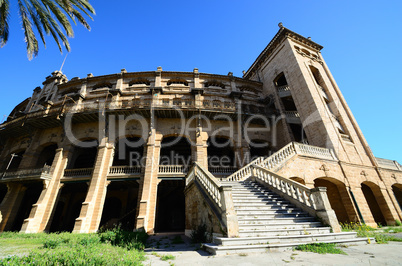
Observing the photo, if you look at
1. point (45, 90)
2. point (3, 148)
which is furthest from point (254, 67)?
point (3, 148)

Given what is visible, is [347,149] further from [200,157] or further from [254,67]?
→ [254,67]

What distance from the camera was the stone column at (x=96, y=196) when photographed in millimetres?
11938

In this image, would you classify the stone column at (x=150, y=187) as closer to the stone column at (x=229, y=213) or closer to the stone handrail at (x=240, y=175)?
the stone handrail at (x=240, y=175)

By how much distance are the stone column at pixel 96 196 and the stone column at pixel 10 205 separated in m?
7.50

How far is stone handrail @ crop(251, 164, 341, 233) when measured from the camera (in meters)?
5.84

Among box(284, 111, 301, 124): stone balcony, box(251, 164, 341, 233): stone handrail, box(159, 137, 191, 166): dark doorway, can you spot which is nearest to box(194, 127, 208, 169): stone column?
box(159, 137, 191, 166): dark doorway

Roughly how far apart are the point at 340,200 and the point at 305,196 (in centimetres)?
820

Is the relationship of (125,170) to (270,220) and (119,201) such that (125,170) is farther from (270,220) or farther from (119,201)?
(270,220)

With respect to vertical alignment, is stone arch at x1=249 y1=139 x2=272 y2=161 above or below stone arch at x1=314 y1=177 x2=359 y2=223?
above

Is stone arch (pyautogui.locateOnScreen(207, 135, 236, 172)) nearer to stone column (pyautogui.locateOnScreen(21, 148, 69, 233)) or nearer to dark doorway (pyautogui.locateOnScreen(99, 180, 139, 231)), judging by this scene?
dark doorway (pyautogui.locateOnScreen(99, 180, 139, 231))

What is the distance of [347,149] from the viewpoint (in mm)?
14055

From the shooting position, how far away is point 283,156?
11180mm

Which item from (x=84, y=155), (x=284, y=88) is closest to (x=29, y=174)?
(x=84, y=155)

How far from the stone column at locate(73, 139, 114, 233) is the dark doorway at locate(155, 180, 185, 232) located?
4.97m
